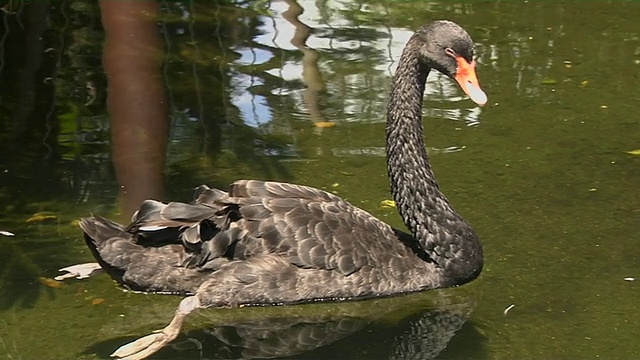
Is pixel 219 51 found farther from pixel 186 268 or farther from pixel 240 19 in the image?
pixel 186 268

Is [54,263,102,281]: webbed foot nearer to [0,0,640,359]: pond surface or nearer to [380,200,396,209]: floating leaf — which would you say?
[0,0,640,359]: pond surface

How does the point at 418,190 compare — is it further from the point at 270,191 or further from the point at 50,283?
the point at 50,283

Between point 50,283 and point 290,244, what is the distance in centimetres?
96

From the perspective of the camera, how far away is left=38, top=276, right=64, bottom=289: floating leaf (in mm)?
4465

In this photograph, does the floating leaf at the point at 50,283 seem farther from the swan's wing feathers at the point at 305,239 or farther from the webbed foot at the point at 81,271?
the swan's wing feathers at the point at 305,239

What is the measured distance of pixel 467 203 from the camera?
5.16 meters

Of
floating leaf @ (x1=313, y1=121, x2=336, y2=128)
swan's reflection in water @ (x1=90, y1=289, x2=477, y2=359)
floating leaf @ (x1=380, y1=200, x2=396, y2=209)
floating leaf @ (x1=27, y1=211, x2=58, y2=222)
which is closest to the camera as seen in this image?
swan's reflection in water @ (x1=90, y1=289, x2=477, y2=359)

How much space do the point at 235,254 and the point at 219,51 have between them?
10.2 feet

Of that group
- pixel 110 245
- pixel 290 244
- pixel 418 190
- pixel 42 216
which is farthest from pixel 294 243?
pixel 42 216

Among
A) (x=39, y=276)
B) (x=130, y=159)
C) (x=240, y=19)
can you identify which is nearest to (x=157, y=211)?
(x=39, y=276)

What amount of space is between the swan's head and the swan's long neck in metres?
0.05

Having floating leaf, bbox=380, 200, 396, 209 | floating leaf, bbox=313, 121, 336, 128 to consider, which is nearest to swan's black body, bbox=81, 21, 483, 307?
floating leaf, bbox=380, 200, 396, 209

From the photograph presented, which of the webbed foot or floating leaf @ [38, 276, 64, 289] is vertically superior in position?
the webbed foot

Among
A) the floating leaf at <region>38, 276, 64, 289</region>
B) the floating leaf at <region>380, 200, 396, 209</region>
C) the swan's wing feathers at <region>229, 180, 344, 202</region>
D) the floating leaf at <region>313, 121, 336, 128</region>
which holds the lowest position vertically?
the floating leaf at <region>38, 276, 64, 289</region>
